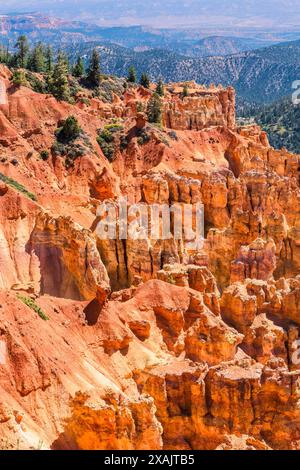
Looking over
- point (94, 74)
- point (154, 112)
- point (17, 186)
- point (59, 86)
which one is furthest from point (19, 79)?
point (94, 74)

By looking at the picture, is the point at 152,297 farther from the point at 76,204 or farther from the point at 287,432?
the point at 76,204

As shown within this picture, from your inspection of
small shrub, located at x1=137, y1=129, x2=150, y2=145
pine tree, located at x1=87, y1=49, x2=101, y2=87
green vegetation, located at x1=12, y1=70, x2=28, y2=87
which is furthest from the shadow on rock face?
pine tree, located at x1=87, y1=49, x2=101, y2=87

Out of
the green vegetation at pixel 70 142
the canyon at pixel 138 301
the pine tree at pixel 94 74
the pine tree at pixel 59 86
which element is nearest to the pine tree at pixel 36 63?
the pine tree at pixel 94 74

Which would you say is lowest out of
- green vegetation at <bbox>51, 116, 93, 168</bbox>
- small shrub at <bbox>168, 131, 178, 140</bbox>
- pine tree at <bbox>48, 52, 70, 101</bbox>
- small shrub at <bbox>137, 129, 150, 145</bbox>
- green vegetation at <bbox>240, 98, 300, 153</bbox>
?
green vegetation at <bbox>240, 98, 300, 153</bbox>

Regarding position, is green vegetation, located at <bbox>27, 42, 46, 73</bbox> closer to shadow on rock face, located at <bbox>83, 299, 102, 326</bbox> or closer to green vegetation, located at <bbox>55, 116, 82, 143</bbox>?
green vegetation, located at <bbox>55, 116, 82, 143</bbox>

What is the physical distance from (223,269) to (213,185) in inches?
472

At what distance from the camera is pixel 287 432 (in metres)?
29.0

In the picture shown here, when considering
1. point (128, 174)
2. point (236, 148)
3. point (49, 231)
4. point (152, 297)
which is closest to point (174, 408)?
point (152, 297)

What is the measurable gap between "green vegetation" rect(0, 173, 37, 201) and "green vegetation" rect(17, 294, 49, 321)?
86.3 feet

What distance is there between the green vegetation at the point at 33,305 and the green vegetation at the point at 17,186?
26307 mm

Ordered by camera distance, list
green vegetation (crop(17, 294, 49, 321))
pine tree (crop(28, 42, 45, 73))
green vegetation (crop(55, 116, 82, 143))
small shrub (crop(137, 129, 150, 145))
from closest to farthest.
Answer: green vegetation (crop(17, 294, 49, 321))
green vegetation (crop(55, 116, 82, 143))
small shrub (crop(137, 129, 150, 145))
pine tree (crop(28, 42, 45, 73))

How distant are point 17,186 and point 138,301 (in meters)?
24.8

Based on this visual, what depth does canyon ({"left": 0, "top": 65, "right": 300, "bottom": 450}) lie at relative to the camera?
2795 centimetres

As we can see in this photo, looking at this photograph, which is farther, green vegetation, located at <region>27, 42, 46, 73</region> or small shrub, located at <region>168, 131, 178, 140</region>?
green vegetation, located at <region>27, 42, 46, 73</region>
